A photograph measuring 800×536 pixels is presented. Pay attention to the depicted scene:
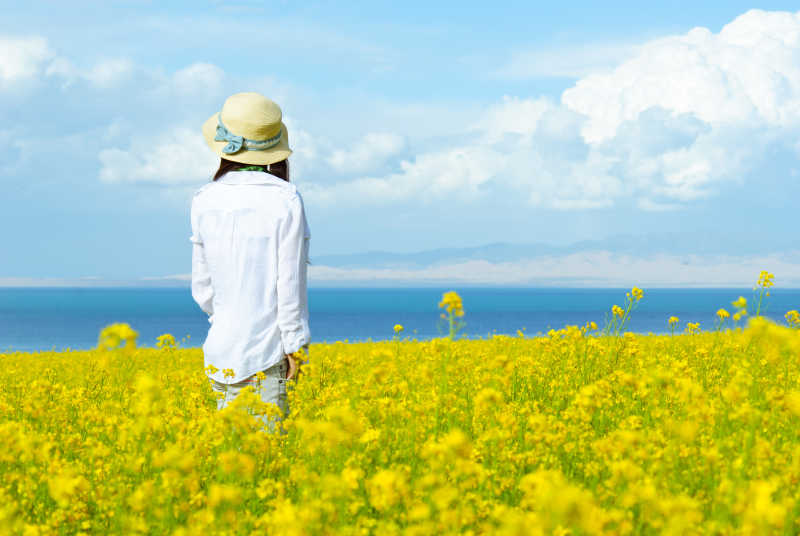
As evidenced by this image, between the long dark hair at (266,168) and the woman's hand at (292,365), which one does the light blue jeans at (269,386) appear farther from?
the long dark hair at (266,168)

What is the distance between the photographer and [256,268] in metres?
4.52

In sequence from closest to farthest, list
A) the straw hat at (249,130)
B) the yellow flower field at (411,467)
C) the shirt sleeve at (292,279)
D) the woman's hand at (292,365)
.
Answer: the yellow flower field at (411,467) → the shirt sleeve at (292,279) → the woman's hand at (292,365) → the straw hat at (249,130)

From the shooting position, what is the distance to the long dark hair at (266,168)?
4758mm

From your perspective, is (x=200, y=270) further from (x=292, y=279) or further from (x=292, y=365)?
(x=292, y=365)

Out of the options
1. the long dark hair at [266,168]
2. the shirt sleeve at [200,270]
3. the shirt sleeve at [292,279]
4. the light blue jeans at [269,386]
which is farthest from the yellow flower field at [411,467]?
the long dark hair at [266,168]

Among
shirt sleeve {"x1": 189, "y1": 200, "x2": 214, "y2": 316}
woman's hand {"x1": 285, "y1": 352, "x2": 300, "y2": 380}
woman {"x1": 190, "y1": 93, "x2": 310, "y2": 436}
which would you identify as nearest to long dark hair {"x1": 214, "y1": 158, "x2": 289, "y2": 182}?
woman {"x1": 190, "y1": 93, "x2": 310, "y2": 436}

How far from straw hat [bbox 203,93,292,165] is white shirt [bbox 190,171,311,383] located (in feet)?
0.51

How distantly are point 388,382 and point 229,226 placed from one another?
8.72 feet

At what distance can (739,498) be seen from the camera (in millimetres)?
2768

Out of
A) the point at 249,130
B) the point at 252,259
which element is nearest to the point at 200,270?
the point at 252,259

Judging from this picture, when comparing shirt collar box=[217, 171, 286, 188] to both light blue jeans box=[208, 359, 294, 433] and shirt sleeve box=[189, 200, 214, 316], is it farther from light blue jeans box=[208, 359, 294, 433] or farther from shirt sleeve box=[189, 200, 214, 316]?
light blue jeans box=[208, 359, 294, 433]

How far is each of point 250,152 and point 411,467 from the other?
2273 mm

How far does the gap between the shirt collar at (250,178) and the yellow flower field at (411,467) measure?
1.24m

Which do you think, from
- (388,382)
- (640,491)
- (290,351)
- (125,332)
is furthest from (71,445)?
(640,491)
